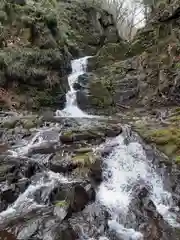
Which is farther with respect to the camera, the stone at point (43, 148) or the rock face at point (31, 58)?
the rock face at point (31, 58)

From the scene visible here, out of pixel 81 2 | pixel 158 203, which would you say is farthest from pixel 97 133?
pixel 81 2

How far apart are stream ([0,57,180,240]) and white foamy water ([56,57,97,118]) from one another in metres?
5.13

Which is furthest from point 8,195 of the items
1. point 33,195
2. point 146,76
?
point 146,76

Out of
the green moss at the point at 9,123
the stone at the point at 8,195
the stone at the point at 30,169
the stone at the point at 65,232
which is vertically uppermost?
the green moss at the point at 9,123

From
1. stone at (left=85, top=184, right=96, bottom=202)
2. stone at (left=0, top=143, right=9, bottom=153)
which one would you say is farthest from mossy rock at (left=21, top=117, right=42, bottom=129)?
stone at (left=85, top=184, right=96, bottom=202)

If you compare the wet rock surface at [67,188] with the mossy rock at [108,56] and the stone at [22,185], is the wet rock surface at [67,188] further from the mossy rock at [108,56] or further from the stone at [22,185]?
the mossy rock at [108,56]

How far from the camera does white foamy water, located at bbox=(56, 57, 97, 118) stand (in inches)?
751

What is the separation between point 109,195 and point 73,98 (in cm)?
1142

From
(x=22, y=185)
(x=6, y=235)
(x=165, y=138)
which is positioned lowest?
(x=6, y=235)

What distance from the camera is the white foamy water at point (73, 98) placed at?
19.1 meters

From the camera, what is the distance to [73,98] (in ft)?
67.6

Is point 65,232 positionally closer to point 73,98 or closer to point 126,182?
point 126,182

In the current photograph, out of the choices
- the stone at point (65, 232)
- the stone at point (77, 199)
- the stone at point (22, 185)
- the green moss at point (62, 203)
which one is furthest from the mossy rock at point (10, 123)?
the stone at point (65, 232)

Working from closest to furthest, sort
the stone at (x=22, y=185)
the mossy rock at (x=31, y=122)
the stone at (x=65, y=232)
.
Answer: the stone at (x=65, y=232)
the stone at (x=22, y=185)
the mossy rock at (x=31, y=122)
